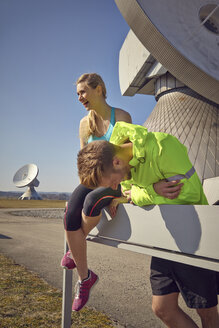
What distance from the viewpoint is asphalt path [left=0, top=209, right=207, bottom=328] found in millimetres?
2236

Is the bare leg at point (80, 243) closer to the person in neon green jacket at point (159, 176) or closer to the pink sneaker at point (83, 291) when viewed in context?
the pink sneaker at point (83, 291)

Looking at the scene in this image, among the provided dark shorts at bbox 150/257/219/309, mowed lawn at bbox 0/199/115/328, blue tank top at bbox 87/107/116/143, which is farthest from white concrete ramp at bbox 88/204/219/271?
mowed lawn at bbox 0/199/115/328

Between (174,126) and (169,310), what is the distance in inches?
592

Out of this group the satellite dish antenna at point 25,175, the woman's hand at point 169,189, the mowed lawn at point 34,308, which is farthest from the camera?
the satellite dish antenna at point 25,175

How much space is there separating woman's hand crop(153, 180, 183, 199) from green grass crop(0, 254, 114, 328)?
4.38ft

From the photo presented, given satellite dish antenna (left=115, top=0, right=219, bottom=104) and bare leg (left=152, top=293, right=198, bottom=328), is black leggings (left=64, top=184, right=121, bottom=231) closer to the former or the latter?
bare leg (left=152, top=293, right=198, bottom=328)

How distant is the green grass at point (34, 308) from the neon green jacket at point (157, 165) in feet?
4.27

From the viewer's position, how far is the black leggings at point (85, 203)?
4.87 ft

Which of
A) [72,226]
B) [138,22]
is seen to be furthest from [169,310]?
[138,22]

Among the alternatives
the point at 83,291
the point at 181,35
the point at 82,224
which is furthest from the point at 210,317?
the point at 181,35

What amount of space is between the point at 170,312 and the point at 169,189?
711mm

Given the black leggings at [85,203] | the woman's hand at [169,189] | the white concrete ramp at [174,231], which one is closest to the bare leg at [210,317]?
the white concrete ramp at [174,231]

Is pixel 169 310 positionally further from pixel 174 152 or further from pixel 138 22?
pixel 138 22

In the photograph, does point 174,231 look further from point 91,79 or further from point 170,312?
point 91,79
